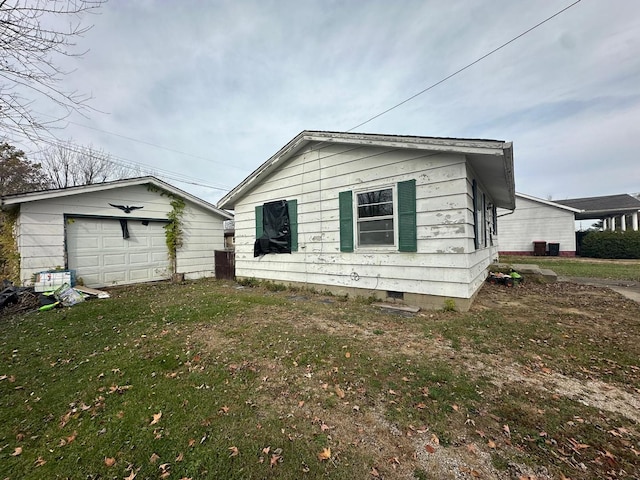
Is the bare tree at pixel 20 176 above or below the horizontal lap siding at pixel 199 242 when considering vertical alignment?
above

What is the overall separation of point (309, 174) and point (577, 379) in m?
6.23

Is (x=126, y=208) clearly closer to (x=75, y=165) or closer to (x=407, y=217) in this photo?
(x=407, y=217)

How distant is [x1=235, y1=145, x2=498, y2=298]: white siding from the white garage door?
403 cm

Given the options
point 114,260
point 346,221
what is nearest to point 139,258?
point 114,260

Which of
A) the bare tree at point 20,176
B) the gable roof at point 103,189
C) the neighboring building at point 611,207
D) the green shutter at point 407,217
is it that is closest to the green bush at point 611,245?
the neighboring building at point 611,207

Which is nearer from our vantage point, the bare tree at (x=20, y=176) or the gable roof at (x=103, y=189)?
the gable roof at (x=103, y=189)

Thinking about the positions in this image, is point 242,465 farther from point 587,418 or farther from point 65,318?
point 65,318

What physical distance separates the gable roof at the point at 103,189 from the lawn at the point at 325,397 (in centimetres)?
413

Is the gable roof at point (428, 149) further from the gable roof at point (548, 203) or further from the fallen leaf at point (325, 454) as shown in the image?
the gable roof at point (548, 203)

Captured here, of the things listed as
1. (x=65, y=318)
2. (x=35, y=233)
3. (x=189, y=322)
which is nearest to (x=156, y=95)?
(x=35, y=233)

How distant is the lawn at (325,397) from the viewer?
176 centimetres

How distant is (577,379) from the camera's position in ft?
8.95

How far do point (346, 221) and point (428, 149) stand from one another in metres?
2.35

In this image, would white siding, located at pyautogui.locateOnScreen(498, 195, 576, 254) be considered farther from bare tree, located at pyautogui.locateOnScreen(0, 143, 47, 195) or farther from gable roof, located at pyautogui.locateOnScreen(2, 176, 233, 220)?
bare tree, located at pyautogui.locateOnScreen(0, 143, 47, 195)
